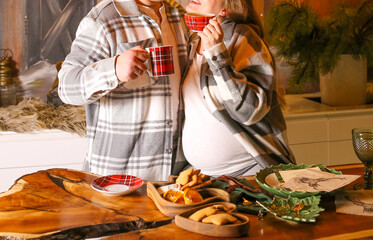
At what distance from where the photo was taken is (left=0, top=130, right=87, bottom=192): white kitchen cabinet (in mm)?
3000

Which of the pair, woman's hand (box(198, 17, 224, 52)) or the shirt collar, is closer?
woman's hand (box(198, 17, 224, 52))

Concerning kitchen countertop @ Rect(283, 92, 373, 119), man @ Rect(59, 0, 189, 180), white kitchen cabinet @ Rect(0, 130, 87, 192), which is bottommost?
white kitchen cabinet @ Rect(0, 130, 87, 192)

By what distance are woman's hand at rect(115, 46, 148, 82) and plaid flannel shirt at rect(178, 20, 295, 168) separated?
29cm

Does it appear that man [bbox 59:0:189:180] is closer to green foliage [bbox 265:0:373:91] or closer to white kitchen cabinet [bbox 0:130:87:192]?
white kitchen cabinet [bbox 0:130:87:192]

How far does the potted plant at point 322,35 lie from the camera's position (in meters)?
3.38

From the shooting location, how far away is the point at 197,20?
76.1 inches

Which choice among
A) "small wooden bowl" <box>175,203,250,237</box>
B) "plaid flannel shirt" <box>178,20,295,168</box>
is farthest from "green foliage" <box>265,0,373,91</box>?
"small wooden bowl" <box>175,203,250,237</box>

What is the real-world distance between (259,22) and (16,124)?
5.32 feet

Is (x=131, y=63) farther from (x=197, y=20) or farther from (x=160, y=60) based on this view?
(x=197, y=20)

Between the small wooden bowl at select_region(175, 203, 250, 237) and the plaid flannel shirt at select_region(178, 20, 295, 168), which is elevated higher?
the plaid flannel shirt at select_region(178, 20, 295, 168)

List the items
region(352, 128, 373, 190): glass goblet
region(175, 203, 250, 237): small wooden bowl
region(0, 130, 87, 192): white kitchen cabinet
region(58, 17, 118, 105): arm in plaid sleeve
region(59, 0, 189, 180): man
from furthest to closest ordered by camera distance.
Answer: region(0, 130, 87, 192): white kitchen cabinet
region(59, 0, 189, 180): man
region(58, 17, 118, 105): arm in plaid sleeve
region(352, 128, 373, 190): glass goblet
region(175, 203, 250, 237): small wooden bowl

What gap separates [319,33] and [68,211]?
248 cm

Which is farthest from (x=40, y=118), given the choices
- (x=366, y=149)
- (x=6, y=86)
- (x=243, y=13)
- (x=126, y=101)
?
(x=366, y=149)

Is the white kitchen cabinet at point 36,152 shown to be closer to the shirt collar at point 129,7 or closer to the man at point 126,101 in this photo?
the man at point 126,101
